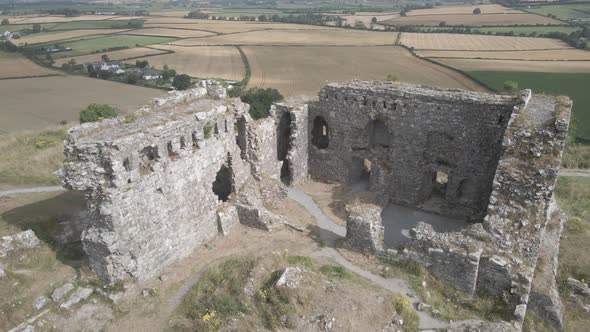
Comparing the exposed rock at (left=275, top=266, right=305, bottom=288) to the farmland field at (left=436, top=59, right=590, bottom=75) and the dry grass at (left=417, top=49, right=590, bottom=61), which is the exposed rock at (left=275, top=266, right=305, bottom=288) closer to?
the farmland field at (left=436, top=59, right=590, bottom=75)

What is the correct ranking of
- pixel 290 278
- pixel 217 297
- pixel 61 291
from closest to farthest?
pixel 290 278
pixel 217 297
pixel 61 291

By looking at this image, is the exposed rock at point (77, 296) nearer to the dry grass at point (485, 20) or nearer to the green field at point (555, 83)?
the green field at point (555, 83)

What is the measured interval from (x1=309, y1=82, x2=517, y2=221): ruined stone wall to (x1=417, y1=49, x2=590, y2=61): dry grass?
44.4 meters

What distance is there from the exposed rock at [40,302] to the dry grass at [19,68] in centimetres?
5254

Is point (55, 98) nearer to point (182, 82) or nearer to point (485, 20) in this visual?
point (182, 82)

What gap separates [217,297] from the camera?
1184 cm

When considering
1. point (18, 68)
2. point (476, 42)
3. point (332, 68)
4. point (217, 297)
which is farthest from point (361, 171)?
point (476, 42)

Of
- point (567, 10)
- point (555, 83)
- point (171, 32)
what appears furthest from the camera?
point (567, 10)

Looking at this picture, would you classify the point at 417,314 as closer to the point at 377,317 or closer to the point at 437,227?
the point at 377,317

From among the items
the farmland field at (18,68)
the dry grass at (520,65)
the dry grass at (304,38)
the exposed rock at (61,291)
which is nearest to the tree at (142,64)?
the farmland field at (18,68)

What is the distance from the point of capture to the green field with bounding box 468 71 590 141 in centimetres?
3834

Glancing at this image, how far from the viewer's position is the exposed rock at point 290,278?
1145cm

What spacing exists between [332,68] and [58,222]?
1773 inches

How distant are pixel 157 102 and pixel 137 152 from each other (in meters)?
3.41
